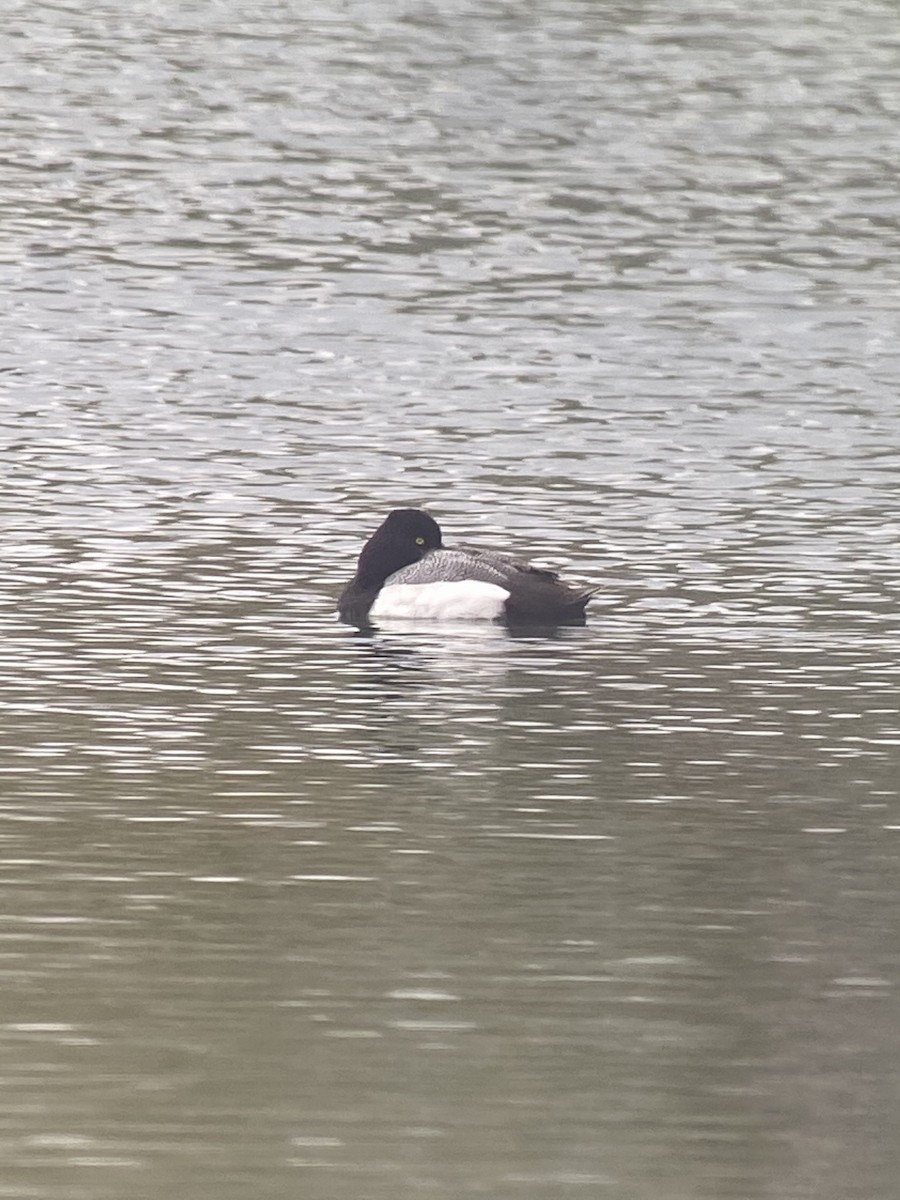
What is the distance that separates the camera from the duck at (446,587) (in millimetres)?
19453

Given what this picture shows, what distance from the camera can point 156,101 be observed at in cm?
4684

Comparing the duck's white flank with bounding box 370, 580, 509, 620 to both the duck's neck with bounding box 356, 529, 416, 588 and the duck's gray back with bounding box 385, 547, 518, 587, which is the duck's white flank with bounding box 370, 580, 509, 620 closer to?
the duck's gray back with bounding box 385, 547, 518, 587

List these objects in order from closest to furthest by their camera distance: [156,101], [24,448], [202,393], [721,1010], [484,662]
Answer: [721,1010] < [484,662] < [24,448] < [202,393] < [156,101]

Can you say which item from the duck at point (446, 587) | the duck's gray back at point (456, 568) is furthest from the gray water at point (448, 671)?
the duck's gray back at point (456, 568)

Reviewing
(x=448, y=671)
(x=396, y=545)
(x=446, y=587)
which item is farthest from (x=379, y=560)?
(x=448, y=671)

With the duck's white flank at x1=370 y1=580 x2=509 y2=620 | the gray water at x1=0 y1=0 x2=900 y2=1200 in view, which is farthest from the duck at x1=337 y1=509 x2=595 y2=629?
the gray water at x1=0 y1=0 x2=900 y2=1200

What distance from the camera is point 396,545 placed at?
2044 centimetres

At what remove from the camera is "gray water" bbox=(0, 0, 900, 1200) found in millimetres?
9984

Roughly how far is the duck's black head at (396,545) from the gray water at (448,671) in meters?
0.45

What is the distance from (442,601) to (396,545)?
22.0 inches

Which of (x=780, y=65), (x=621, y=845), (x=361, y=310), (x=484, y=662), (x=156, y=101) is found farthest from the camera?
(x=780, y=65)

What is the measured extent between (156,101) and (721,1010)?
37204 mm

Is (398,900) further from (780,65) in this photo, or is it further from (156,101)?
(780,65)

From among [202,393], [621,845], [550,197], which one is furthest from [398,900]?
[550,197]
